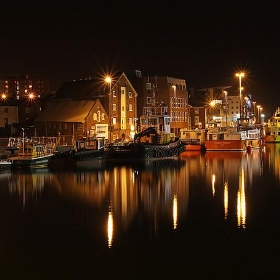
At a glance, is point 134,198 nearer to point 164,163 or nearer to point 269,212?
point 269,212

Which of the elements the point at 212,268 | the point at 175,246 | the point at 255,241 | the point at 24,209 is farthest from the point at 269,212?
the point at 24,209

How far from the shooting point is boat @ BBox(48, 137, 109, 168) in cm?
4366

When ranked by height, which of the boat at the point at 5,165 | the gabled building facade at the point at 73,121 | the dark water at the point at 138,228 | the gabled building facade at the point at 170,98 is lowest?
the dark water at the point at 138,228

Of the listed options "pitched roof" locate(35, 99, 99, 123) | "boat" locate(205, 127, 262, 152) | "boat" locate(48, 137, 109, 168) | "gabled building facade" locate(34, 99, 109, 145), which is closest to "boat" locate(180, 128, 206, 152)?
"boat" locate(205, 127, 262, 152)

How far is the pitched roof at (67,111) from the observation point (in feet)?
199

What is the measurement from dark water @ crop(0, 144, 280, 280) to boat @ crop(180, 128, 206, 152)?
35.6 metres

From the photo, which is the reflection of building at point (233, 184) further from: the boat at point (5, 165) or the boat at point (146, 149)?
the boat at point (5, 165)

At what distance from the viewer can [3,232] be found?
19.1 m

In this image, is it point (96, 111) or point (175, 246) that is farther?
point (96, 111)

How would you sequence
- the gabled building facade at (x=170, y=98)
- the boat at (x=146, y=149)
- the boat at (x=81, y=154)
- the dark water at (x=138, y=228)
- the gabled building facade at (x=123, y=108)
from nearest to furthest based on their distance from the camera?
the dark water at (x=138, y=228), the boat at (x=81, y=154), the boat at (x=146, y=149), the gabled building facade at (x=123, y=108), the gabled building facade at (x=170, y=98)

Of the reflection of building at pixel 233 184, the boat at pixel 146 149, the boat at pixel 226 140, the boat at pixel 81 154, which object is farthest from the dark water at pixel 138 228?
the boat at pixel 226 140

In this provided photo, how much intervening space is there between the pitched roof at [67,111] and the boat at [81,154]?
11.3 m

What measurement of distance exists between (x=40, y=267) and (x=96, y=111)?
47583 mm

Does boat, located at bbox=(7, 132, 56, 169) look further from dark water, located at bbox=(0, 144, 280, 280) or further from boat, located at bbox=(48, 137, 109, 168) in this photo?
dark water, located at bbox=(0, 144, 280, 280)
